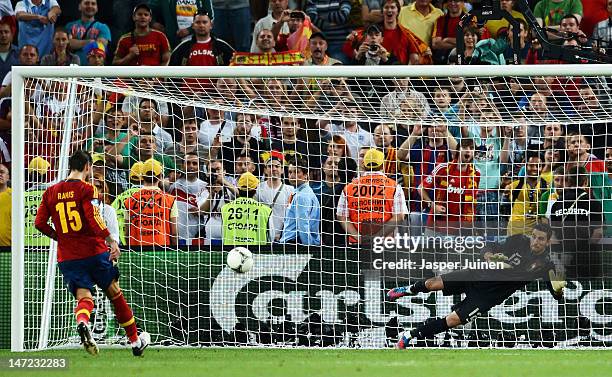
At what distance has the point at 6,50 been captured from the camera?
16516 millimetres

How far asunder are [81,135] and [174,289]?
6.92ft

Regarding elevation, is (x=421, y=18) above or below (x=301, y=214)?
above

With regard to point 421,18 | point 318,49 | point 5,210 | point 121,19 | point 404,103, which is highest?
point 121,19

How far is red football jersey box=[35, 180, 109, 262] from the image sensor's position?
10.4 metres

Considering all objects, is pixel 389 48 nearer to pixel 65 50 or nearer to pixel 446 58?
pixel 446 58

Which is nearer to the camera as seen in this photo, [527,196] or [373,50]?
[527,196]

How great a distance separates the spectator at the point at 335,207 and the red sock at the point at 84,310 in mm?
3265

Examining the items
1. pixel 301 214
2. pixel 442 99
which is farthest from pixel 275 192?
pixel 442 99

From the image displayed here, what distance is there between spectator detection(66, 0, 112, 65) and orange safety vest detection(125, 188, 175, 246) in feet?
13.7

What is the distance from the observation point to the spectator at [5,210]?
1406 centimetres

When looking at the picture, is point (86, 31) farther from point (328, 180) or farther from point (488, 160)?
point (488, 160)

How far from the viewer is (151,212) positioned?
13.0 m

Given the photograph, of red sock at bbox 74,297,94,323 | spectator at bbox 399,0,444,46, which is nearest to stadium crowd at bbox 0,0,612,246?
red sock at bbox 74,297,94,323

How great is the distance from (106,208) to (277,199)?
2008mm
